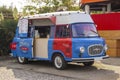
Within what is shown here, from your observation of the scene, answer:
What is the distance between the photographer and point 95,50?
529 inches

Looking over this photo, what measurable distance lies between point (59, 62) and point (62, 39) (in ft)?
3.14

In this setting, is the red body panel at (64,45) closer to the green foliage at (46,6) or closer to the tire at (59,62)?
the tire at (59,62)

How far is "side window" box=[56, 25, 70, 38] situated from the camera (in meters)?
13.5

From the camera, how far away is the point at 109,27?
17891mm

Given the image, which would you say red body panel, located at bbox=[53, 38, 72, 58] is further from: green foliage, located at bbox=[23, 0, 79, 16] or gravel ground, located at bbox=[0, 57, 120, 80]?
green foliage, located at bbox=[23, 0, 79, 16]

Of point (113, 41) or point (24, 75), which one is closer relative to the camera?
point (24, 75)

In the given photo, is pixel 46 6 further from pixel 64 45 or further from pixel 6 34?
pixel 64 45

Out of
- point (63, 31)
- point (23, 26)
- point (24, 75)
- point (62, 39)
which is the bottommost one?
point (24, 75)

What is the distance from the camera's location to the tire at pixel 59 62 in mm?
13570

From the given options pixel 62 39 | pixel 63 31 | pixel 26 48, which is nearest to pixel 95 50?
pixel 62 39

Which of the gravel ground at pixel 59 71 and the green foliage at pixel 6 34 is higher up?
the green foliage at pixel 6 34

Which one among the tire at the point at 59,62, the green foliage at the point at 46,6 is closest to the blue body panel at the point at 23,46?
the tire at the point at 59,62

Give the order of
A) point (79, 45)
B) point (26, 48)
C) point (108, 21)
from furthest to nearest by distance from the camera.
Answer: point (108, 21), point (26, 48), point (79, 45)

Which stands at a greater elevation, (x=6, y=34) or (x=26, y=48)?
(x=6, y=34)
